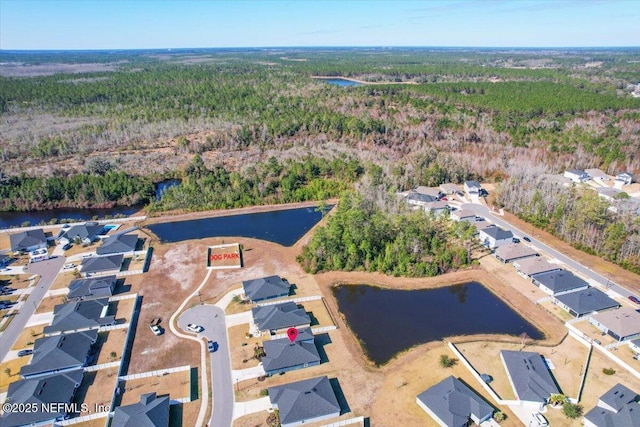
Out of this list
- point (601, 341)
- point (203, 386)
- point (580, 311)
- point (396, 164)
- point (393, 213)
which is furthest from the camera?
point (396, 164)

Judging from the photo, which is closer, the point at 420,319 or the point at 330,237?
the point at 420,319

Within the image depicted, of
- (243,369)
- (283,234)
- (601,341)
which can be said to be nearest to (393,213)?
(283,234)

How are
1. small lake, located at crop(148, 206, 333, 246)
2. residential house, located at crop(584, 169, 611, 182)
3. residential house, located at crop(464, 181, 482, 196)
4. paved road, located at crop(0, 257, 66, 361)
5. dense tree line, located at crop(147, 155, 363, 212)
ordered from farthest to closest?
residential house, located at crop(584, 169, 611, 182), residential house, located at crop(464, 181, 482, 196), dense tree line, located at crop(147, 155, 363, 212), small lake, located at crop(148, 206, 333, 246), paved road, located at crop(0, 257, 66, 361)

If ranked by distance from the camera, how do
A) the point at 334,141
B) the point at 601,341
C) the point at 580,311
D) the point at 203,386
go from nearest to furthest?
the point at 203,386 → the point at 601,341 → the point at 580,311 → the point at 334,141

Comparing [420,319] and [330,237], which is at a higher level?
[330,237]

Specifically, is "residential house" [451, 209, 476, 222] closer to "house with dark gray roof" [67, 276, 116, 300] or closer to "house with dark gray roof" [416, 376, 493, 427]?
"house with dark gray roof" [416, 376, 493, 427]

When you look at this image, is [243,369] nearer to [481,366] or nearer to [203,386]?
[203,386]

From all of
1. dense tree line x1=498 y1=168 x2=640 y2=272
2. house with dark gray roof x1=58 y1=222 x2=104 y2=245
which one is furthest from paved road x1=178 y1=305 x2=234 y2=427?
dense tree line x1=498 y1=168 x2=640 y2=272

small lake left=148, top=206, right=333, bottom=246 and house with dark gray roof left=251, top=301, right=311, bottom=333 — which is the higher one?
house with dark gray roof left=251, top=301, right=311, bottom=333
